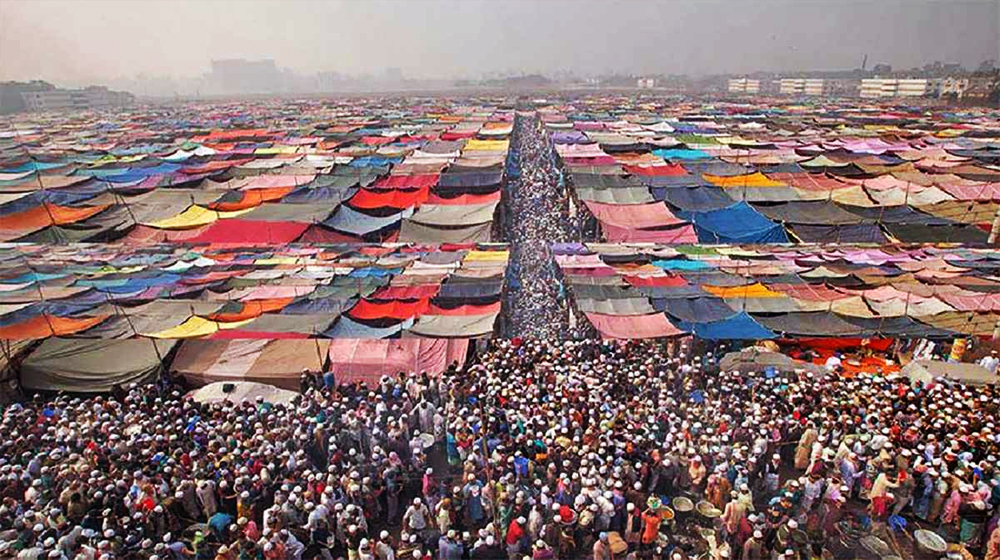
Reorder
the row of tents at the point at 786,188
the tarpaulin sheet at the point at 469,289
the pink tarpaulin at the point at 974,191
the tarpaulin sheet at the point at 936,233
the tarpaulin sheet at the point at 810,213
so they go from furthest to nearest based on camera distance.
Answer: the pink tarpaulin at the point at 974,191 → the tarpaulin sheet at the point at 810,213 → the row of tents at the point at 786,188 → the tarpaulin sheet at the point at 936,233 → the tarpaulin sheet at the point at 469,289

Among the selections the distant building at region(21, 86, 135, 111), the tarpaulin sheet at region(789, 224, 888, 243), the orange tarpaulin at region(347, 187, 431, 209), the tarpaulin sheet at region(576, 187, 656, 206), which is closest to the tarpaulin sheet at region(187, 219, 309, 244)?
the orange tarpaulin at region(347, 187, 431, 209)

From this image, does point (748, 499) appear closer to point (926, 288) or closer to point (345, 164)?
point (926, 288)

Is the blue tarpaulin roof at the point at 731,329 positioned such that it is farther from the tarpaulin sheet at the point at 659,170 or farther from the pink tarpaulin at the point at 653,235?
the tarpaulin sheet at the point at 659,170

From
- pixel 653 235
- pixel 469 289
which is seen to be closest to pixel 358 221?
pixel 469 289

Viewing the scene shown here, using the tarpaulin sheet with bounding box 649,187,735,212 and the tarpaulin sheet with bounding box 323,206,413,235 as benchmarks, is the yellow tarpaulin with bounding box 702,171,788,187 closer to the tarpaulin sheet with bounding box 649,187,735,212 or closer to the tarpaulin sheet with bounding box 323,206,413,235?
the tarpaulin sheet with bounding box 649,187,735,212

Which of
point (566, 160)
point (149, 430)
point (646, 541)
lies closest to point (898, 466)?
point (646, 541)

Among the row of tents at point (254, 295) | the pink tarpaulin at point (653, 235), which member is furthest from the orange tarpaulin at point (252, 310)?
the pink tarpaulin at point (653, 235)
